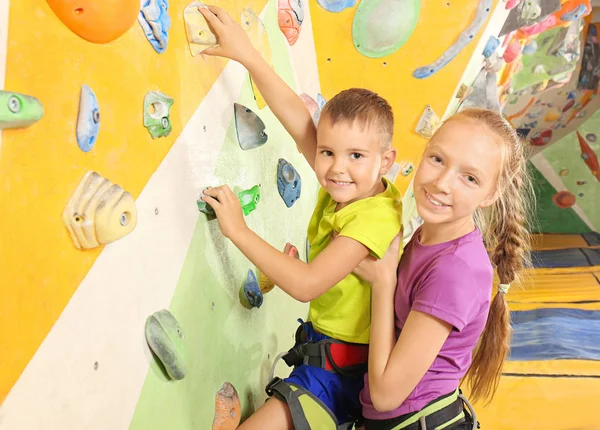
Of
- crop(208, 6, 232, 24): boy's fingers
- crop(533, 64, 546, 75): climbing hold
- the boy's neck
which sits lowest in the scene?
crop(533, 64, 546, 75): climbing hold

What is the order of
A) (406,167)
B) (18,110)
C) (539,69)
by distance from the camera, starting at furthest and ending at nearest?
(539,69), (406,167), (18,110)

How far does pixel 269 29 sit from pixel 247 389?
0.90 meters

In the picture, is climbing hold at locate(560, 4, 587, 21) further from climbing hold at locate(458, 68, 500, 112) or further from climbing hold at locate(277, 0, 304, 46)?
climbing hold at locate(277, 0, 304, 46)

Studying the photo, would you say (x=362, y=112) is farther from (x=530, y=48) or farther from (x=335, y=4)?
(x=530, y=48)

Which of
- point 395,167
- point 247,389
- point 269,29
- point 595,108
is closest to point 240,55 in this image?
point 269,29

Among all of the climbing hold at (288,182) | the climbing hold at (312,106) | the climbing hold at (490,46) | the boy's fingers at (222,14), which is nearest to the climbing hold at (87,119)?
the boy's fingers at (222,14)

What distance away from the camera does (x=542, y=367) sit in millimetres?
2680

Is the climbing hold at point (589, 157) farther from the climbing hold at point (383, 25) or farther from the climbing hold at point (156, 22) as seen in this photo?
the climbing hold at point (156, 22)

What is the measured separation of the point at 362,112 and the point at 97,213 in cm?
57

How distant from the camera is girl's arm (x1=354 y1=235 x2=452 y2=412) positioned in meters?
1.06

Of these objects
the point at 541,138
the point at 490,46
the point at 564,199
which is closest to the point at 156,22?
the point at 490,46

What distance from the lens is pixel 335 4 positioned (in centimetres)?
183

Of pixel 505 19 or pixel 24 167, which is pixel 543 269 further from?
pixel 24 167

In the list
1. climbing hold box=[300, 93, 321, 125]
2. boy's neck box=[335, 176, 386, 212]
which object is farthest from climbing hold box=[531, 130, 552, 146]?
boy's neck box=[335, 176, 386, 212]
